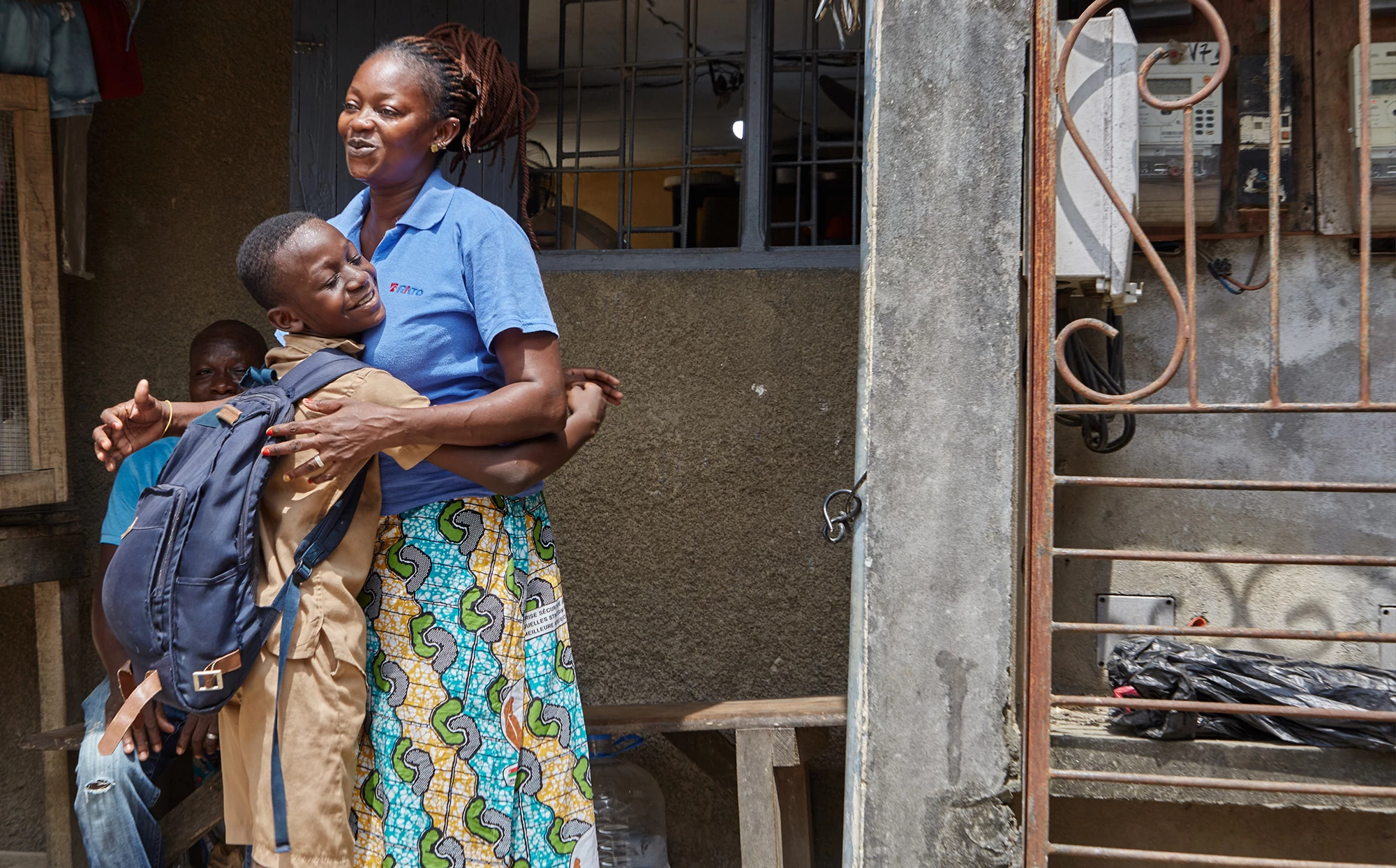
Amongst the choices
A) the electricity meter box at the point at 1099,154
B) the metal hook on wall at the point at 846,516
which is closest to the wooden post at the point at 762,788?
the metal hook on wall at the point at 846,516

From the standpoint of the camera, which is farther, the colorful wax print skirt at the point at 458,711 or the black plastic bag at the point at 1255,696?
the black plastic bag at the point at 1255,696

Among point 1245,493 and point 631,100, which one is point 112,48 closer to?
point 631,100

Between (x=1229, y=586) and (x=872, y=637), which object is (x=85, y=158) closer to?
(x=872, y=637)

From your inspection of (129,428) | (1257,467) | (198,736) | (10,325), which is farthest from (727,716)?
(10,325)

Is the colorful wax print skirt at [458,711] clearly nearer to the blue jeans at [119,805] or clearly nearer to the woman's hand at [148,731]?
the woman's hand at [148,731]

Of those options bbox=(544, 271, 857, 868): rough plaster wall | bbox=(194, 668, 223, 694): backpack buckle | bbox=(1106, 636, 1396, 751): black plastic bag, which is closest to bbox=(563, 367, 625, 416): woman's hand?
bbox=(194, 668, 223, 694): backpack buckle

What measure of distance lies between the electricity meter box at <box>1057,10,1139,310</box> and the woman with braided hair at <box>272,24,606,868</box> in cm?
108

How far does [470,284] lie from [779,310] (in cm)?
152

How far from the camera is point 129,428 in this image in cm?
193

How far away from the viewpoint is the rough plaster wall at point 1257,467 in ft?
9.49

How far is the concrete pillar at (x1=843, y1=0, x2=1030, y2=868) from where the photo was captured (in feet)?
6.90

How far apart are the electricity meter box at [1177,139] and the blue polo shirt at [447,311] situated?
1.65 metres

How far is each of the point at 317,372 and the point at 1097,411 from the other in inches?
55.8

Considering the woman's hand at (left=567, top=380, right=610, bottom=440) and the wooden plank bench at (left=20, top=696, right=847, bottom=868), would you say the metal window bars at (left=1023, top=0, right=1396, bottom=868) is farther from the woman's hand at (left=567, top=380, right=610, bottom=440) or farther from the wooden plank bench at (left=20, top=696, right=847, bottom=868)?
the woman's hand at (left=567, top=380, right=610, bottom=440)
